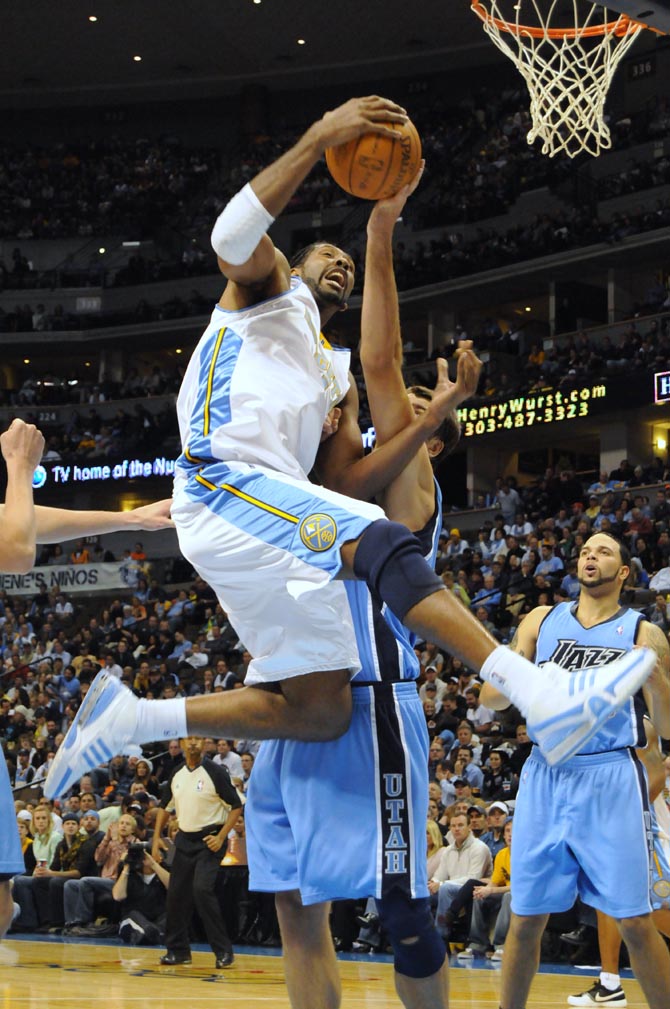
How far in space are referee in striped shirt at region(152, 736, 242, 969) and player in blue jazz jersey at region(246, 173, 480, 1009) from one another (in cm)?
687

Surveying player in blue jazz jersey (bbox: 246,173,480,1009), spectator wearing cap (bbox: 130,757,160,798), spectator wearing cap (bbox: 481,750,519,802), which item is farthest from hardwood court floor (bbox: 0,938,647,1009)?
player in blue jazz jersey (bbox: 246,173,480,1009)

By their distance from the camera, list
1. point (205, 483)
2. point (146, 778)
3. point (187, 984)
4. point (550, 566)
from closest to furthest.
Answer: point (205, 483)
point (187, 984)
point (146, 778)
point (550, 566)

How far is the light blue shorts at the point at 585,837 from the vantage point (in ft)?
16.6

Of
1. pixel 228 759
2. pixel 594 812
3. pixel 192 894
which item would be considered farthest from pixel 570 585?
pixel 594 812

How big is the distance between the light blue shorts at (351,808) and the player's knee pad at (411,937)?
48mm

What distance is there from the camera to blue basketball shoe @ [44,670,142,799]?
3844mm

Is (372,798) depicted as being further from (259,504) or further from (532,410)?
(532,410)

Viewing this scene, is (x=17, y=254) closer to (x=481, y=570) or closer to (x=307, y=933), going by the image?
(x=481, y=570)

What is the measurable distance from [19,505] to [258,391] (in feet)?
3.47

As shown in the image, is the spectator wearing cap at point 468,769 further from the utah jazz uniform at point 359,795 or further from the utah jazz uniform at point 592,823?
the utah jazz uniform at point 359,795

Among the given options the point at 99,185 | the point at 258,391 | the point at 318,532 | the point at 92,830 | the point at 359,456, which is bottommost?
the point at 92,830

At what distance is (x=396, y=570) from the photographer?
11.1 ft

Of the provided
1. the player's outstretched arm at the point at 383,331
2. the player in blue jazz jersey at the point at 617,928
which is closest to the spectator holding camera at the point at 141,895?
the player in blue jazz jersey at the point at 617,928

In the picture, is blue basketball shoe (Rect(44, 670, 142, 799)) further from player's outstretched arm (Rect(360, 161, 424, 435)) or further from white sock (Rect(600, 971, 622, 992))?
white sock (Rect(600, 971, 622, 992))
